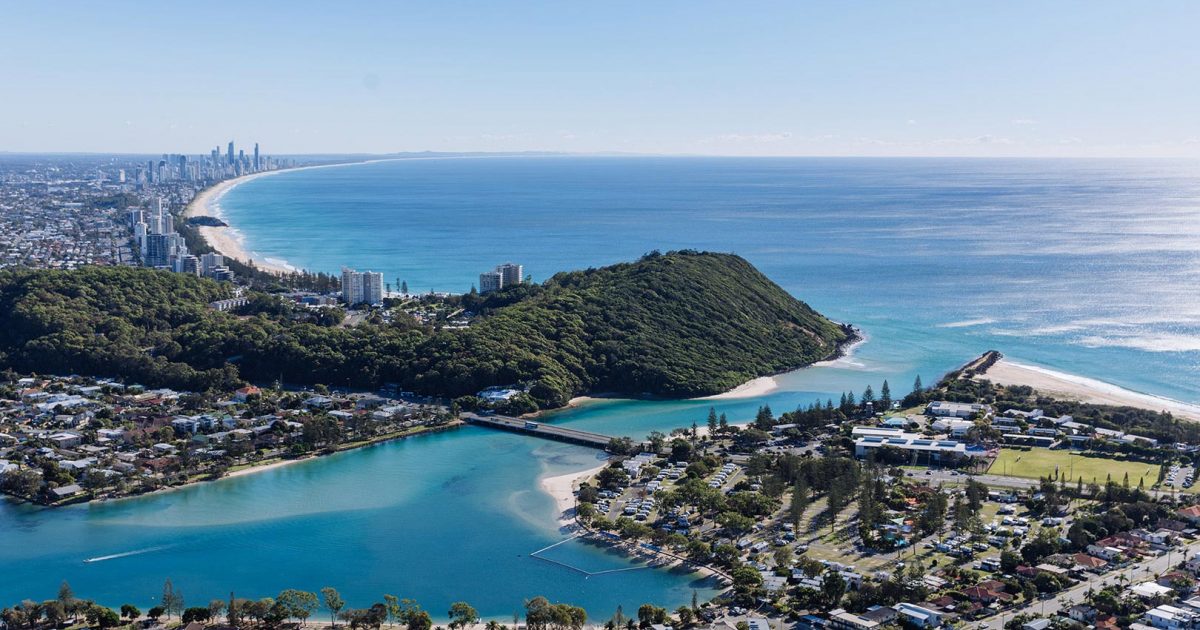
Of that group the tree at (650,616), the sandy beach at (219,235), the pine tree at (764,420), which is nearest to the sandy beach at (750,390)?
the pine tree at (764,420)

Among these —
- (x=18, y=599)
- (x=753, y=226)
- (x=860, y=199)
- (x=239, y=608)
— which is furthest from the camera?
(x=860, y=199)

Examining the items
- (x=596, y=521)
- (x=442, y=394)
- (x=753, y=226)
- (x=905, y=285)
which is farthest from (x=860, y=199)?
(x=596, y=521)

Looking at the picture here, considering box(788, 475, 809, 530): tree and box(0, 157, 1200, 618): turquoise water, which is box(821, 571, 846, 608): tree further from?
box(788, 475, 809, 530): tree

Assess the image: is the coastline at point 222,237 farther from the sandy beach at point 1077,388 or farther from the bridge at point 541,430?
the sandy beach at point 1077,388

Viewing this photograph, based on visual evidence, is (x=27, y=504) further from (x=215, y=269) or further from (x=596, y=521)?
(x=215, y=269)

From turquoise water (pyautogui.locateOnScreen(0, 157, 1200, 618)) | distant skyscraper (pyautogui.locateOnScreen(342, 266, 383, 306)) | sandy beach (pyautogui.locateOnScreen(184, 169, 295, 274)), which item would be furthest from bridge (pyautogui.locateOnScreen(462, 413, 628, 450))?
sandy beach (pyautogui.locateOnScreen(184, 169, 295, 274))

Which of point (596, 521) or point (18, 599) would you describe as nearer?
point (18, 599)

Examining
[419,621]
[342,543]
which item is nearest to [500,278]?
[342,543]

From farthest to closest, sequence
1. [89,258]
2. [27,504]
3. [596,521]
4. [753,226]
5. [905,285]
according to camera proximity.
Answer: [753,226] < [89,258] < [905,285] < [27,504] < [596,521]
